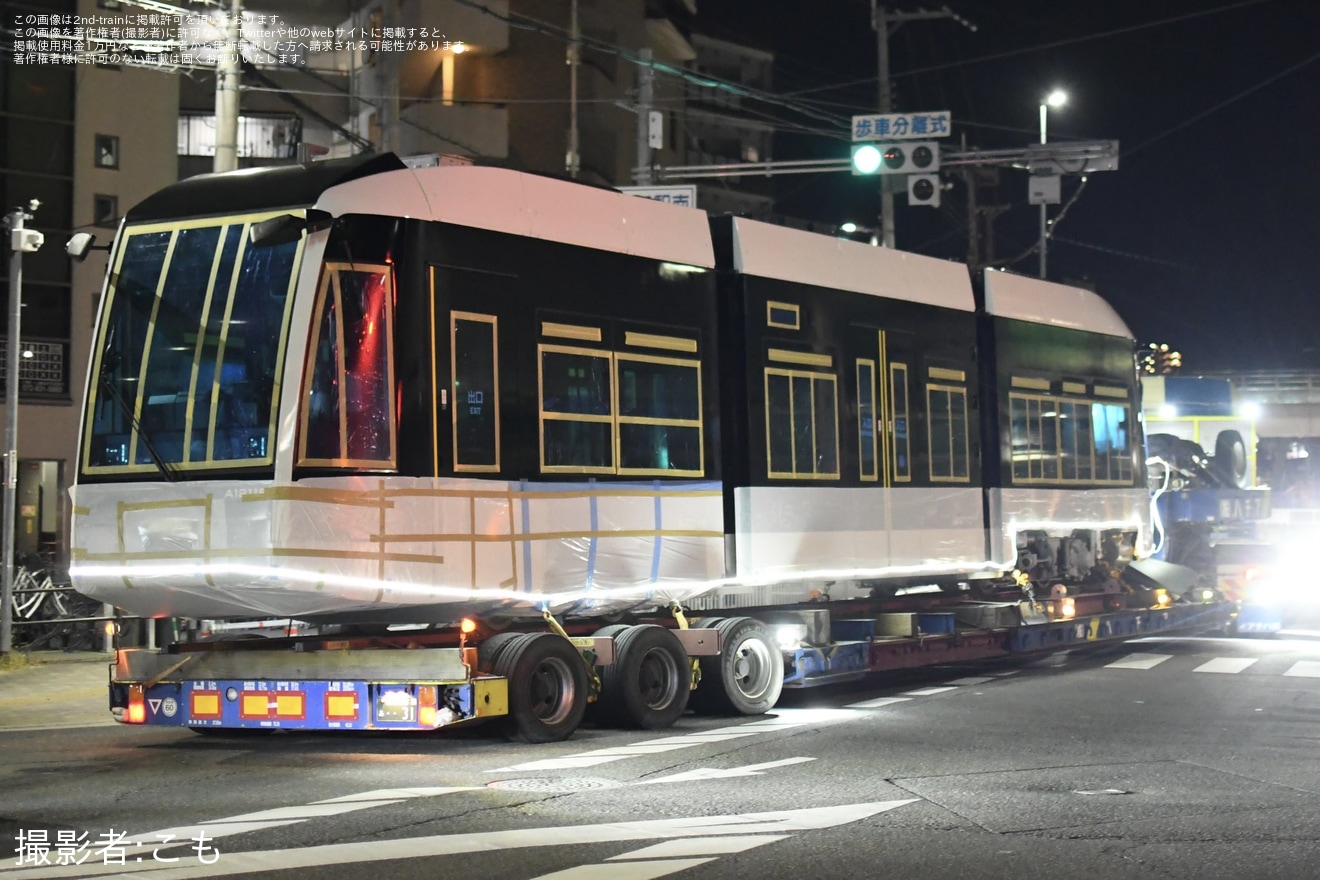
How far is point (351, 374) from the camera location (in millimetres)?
11297

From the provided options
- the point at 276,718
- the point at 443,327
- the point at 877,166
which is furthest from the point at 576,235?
the point at 877,166

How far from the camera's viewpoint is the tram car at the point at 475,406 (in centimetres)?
1126

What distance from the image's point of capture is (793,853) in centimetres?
840

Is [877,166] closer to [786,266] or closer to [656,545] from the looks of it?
[786,266]

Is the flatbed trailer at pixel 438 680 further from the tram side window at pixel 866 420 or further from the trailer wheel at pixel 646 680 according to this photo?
the tram side window at pixel 866 420

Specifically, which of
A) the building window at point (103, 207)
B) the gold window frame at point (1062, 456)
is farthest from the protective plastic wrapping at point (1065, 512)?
the building window at point (103, 207)

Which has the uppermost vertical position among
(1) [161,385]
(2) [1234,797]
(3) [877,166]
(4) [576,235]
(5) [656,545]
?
(3) [877,166]

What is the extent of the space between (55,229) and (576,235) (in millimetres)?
26400

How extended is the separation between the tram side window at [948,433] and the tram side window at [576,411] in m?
5.50

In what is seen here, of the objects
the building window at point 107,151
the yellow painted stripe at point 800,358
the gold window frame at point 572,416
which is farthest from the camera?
the building window at point 107,151

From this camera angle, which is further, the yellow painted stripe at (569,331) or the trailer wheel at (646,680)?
the trailer wheel at (646,680)

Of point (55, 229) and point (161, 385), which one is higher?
point (55, 229)

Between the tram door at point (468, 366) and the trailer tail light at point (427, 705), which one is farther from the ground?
the tram door at point (468, 366)

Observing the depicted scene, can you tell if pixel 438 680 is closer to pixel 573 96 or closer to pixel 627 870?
pixel 627 870
